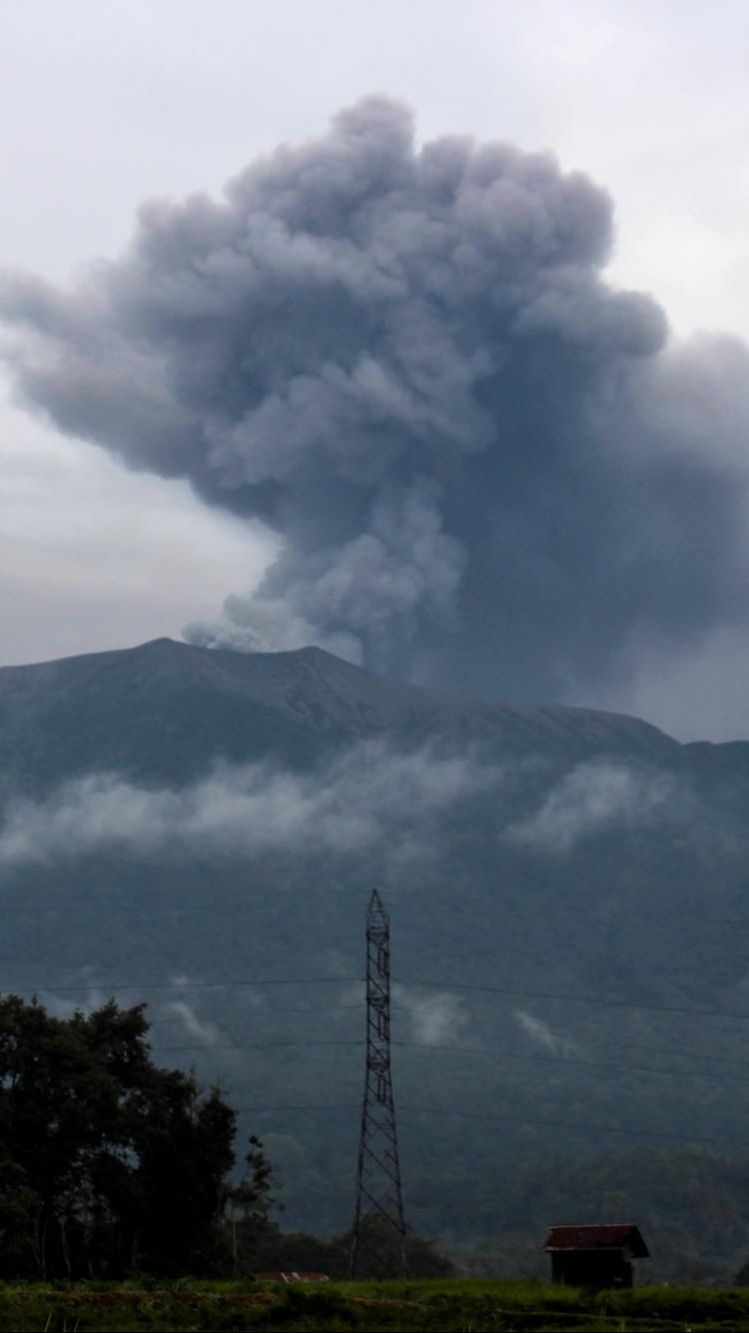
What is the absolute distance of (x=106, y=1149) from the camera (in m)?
57.5

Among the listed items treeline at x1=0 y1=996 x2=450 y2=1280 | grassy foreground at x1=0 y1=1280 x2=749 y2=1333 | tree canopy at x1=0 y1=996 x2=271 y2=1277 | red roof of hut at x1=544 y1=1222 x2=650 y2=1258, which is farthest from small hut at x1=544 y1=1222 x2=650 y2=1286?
tree canopy at x1=0 y1=996 x2=271 y2=1277

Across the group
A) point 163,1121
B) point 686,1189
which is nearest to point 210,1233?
point 163,1121

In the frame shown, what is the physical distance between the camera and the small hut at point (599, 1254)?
145 ft

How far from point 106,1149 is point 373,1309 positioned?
30136 millimetres

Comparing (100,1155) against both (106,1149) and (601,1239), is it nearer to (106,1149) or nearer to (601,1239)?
(106,1149)

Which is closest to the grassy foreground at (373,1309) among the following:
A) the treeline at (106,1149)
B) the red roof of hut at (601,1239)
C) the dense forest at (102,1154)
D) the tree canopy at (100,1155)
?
the red roof of hut at (601,1239)

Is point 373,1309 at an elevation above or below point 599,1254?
above

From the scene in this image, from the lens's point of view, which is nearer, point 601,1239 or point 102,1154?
point 601,1239

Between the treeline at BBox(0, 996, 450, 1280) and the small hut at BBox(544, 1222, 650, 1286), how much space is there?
16.4 metres

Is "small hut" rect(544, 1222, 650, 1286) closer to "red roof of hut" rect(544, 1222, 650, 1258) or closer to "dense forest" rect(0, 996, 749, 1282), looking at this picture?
"red roof of hut" rect(544, 1222, 650, 1258)

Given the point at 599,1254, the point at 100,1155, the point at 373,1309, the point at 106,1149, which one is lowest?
the point at 599,1254

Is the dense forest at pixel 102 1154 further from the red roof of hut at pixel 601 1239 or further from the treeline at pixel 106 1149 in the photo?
the red roof of hut at pixel 601 1239

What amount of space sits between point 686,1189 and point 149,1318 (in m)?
178

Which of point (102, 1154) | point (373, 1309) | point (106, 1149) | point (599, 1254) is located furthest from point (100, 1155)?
point (373, 1309)
